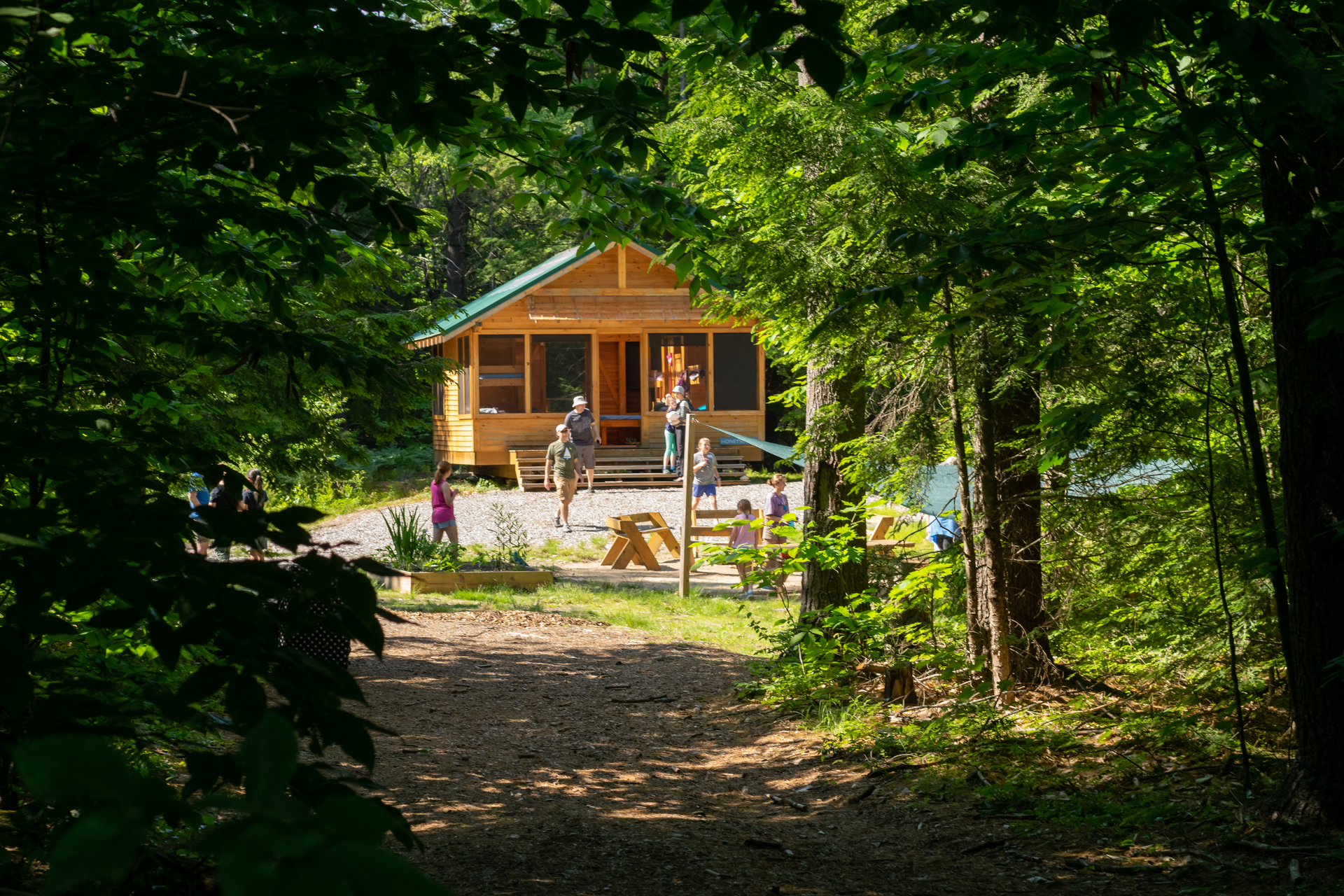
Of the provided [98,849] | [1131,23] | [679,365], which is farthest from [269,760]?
[679,365]

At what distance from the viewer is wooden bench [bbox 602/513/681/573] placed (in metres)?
13.6

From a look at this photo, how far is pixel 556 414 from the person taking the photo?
23.9 metres

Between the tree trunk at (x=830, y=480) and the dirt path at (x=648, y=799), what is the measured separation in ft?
3.61

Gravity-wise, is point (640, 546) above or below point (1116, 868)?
above

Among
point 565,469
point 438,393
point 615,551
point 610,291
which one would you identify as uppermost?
point 610,291

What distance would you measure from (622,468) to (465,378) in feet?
15.7

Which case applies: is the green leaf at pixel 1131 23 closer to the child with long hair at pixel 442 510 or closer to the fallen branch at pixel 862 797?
the fallen branch at pixel 862 797

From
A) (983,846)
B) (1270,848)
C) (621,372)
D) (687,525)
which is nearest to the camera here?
(1270,848)

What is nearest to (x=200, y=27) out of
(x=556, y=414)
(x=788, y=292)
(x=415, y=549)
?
(x=788, y=292)

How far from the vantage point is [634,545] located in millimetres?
13656

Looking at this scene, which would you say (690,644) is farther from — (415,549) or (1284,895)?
(1284,895)

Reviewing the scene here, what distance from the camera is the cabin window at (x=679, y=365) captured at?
24.5 meters

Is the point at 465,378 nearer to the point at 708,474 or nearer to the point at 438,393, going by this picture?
the point at 438,393

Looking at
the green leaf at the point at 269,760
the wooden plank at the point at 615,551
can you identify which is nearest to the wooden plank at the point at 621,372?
the wooden plank at the point at 615,551
